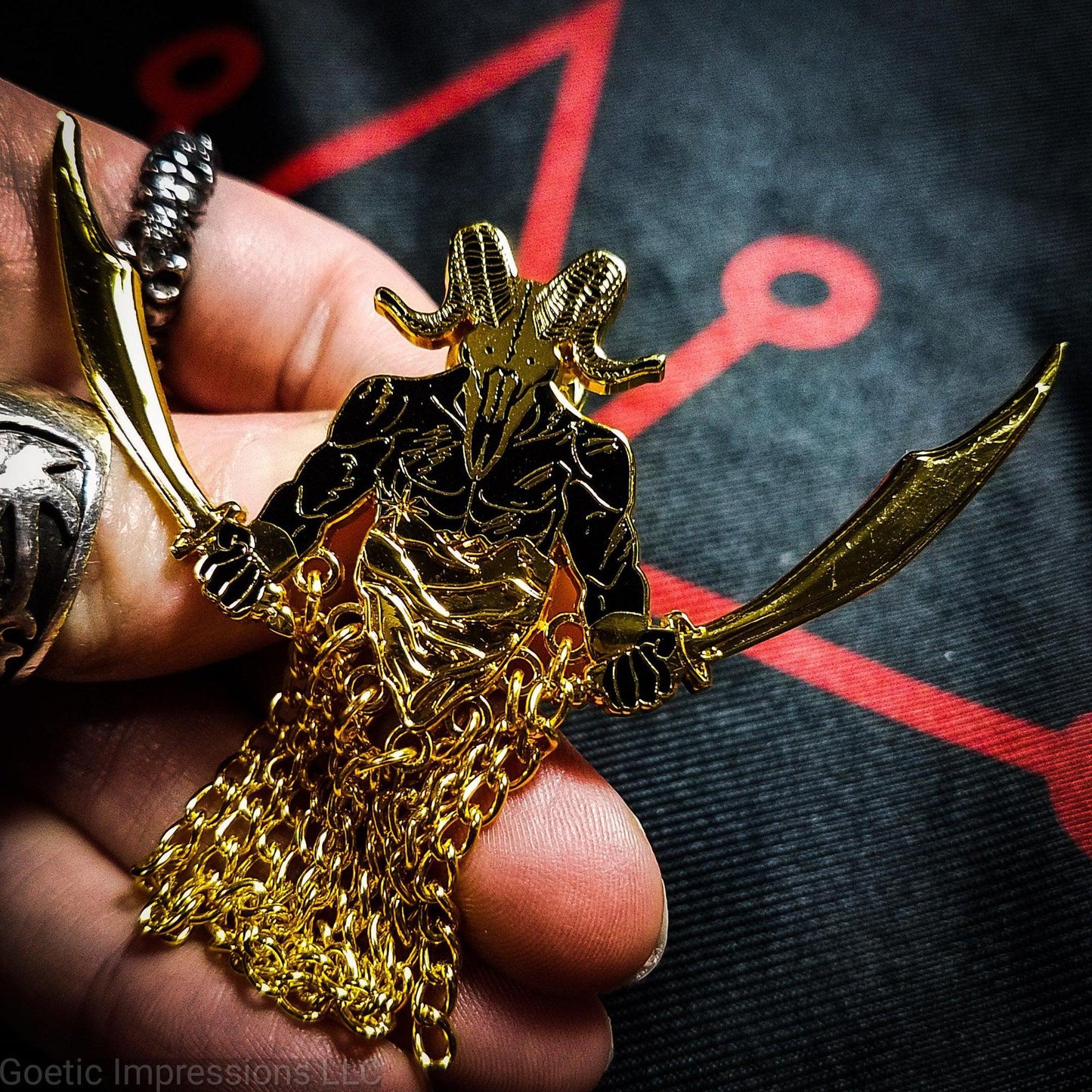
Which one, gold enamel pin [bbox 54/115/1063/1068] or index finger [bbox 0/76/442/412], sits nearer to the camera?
gold enamel pin [bbox 54/115/1063/1068]

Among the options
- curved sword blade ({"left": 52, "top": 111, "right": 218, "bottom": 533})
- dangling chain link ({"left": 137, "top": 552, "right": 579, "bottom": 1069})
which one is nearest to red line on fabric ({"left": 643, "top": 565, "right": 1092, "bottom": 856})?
dangling chain link ({"left": 137, "top": 552, "right": 579, "bottom": 1069})

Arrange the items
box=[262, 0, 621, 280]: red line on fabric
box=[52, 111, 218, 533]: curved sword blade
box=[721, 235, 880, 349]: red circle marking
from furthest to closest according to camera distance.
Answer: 1. box=[262, 0, 621, 280]: red line on fabric
2. box=[721, 235, 880, 349]: red circle marking
3. box=[52, 111, 218, 533]: curved sword blade

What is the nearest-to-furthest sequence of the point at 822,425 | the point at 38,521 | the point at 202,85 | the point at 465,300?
1. the point at 38,521
2. the point at 465,300
3. the point at 822,425
4. the point at 202,85

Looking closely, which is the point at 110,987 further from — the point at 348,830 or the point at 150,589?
the point at 150,589

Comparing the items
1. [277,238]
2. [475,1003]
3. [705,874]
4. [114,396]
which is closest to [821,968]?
[705,874]

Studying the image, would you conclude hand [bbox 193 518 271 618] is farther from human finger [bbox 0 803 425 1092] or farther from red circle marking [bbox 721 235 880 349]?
red circle marking [bbox 721 235 880 349]

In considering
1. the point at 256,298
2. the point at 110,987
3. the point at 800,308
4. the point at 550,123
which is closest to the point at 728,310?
the point at 800,308
